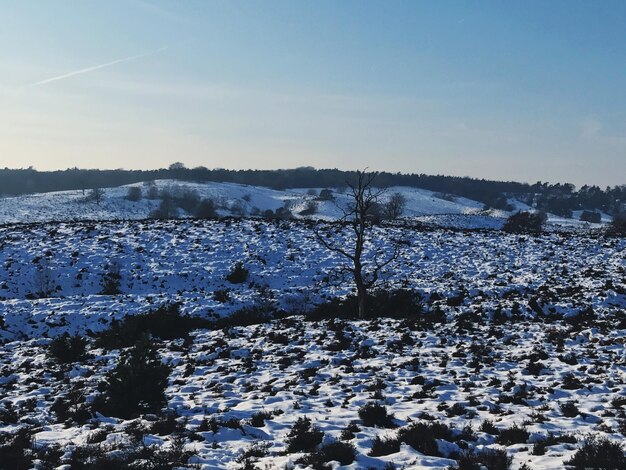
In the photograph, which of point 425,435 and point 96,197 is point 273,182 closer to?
point 96,197

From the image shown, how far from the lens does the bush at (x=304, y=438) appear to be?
8.37m

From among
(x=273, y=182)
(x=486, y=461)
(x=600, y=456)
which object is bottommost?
(x=486, y=461)

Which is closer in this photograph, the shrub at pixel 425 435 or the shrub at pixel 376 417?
the shrub at pixel 425 435

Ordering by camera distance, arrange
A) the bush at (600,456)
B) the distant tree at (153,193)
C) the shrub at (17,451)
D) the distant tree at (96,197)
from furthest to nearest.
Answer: the distant tree at (153,193)
the distant tree at (96,197)
the shrub at (17,451)
the bush at (600,456)

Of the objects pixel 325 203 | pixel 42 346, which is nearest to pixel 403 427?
pixel 42 346

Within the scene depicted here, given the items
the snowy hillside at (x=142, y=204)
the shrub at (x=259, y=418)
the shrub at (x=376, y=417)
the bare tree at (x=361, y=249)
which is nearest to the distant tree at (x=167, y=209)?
the snowy hillside at (x=142, y=204)

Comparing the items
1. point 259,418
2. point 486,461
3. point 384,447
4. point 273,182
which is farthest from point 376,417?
point 273,182

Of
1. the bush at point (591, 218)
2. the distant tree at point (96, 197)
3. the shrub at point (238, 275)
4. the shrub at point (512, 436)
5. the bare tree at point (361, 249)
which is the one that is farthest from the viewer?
the bush at point (591, 218)

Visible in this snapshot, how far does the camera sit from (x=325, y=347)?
57.0 feet

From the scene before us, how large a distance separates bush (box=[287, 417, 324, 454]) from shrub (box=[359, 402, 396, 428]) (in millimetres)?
1186

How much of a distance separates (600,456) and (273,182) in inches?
6735

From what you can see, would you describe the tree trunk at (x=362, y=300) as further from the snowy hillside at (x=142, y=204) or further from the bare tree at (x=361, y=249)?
the snowy hillside at (x=142, y=204)

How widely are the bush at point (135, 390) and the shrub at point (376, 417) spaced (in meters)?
5.14

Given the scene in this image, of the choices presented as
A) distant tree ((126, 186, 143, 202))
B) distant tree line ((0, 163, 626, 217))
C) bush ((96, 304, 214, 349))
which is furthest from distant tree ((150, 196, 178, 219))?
bush ((96, 304, 214, 349))
